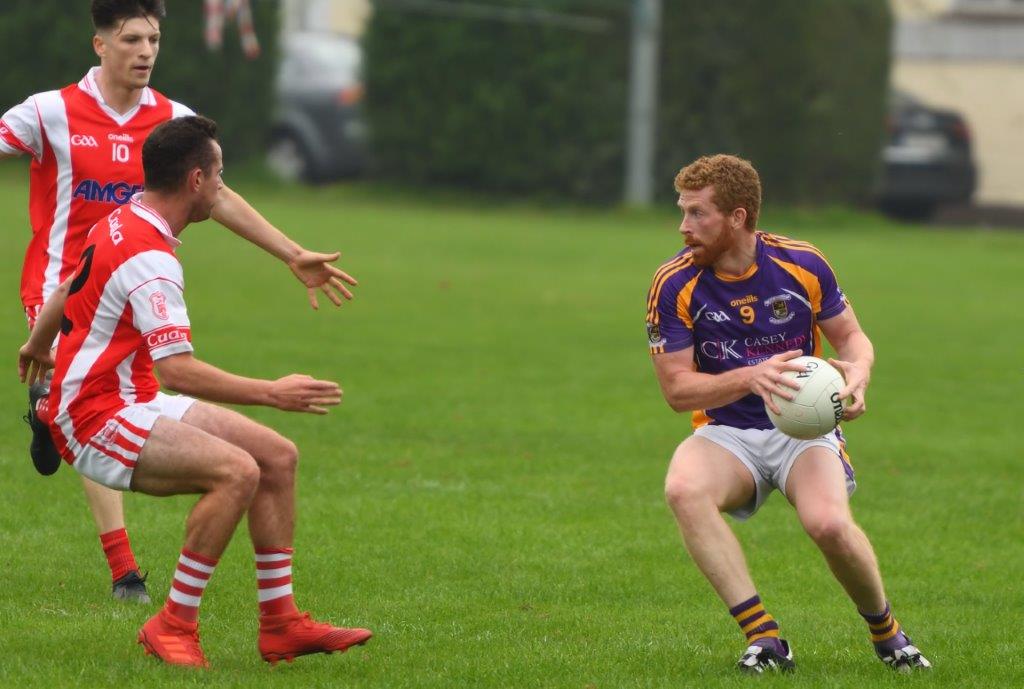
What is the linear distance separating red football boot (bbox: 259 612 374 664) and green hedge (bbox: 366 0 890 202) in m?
23.2

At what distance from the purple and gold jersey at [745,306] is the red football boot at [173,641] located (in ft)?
6.60

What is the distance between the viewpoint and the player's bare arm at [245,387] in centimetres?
577

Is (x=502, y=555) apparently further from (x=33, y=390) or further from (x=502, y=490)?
(x=33, y=390)

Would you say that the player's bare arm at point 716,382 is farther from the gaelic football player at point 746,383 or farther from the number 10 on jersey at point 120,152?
the number 10 on jersey at point 120,152

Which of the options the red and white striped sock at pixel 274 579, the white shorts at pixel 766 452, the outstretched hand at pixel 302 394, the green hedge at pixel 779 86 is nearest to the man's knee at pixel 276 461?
the red and white striped sock at pixel 274 579

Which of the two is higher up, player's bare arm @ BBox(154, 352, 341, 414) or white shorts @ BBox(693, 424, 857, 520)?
player's bare arm @ BBox(154, 352, 341, 414)

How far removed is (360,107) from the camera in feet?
98.0

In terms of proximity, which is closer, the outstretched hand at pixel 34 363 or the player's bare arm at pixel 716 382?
the player's bare arm at pixel 716 382

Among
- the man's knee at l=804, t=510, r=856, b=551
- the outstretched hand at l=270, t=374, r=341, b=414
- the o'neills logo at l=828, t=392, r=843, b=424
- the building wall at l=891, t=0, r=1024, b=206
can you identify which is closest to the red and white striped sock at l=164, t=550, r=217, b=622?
the outstretched hand at l=270, t=374, r=341, b=414

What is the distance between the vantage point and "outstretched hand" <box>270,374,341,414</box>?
5.75 meters

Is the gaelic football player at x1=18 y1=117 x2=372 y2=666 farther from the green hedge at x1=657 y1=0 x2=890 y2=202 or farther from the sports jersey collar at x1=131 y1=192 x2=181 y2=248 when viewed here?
the green hedge at x1=657 y1=0 x2=890 y2=202

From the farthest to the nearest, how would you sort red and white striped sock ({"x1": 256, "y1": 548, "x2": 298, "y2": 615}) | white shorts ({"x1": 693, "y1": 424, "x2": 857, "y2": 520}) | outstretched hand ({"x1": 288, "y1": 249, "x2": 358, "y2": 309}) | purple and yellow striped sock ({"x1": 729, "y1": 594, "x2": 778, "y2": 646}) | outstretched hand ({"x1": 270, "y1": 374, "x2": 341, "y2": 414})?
outstretched hand ({"x1": 288, "y1": 249, "x2": 358, "y2": 309}), white shorts ({"x1": 693, "y1": 424, "x2": 857, "y2": 520}), purple and yellow striped sock ({"x1": 729, "y1": 594, "x2": 778, "y2": 646}), red and white striped sock ({"x1": 256, "y1": 548, "x2": 298, "y2": 615}), outstretched hand ({"x1": 270, "y1": 374, "x2": 341, "y2": 414})

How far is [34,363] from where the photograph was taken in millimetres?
6770

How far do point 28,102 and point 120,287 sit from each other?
197 cm
